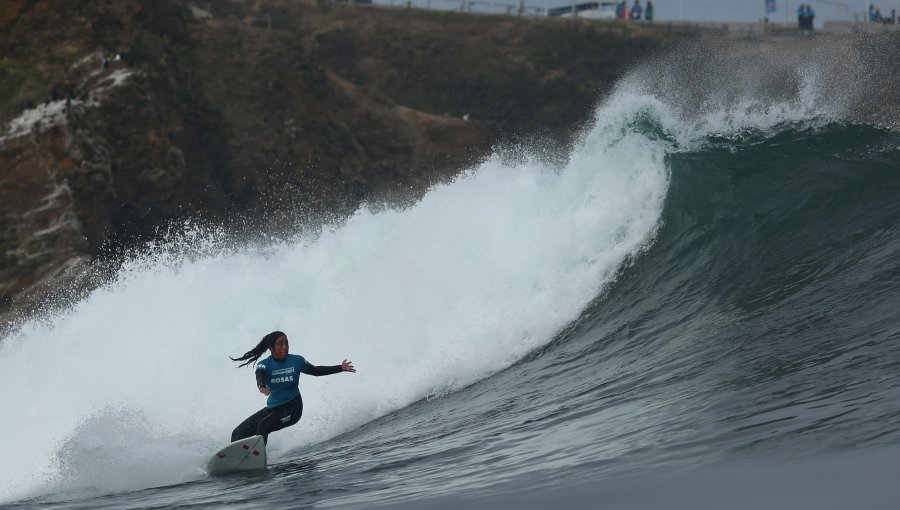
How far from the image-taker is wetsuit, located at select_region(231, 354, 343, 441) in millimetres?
9984

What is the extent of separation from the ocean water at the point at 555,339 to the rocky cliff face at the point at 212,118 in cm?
452

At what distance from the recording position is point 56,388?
1334cm

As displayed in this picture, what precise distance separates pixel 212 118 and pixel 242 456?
2192cm

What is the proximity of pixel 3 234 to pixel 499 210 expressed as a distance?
11.9 meters

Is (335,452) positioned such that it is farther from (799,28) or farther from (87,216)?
(799,28)

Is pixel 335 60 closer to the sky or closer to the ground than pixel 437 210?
closer to the sky

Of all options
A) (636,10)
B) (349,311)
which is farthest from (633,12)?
(349,311)

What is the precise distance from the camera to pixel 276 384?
10148 mm

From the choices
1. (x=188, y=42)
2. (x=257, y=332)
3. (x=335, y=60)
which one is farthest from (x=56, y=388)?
(x=335, y=60)

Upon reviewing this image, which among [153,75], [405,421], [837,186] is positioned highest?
[153,75]

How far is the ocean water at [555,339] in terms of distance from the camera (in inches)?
262

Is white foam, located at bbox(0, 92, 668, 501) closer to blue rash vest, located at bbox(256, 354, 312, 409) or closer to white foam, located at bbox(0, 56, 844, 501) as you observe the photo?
white foam, located at bbox(0, 56, 844, 501)

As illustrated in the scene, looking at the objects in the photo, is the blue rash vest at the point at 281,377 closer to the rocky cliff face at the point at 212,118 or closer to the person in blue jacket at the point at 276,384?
the person in blue jacket at the point at 276,384

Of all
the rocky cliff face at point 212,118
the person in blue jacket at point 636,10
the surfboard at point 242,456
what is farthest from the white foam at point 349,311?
the person in blue jacket at point 636,10
